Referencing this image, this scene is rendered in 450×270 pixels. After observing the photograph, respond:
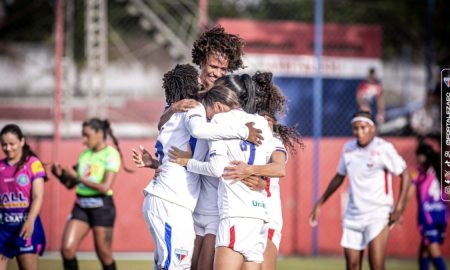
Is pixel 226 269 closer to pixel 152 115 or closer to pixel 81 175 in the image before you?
pixel 81 175

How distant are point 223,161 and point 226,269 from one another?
832mm

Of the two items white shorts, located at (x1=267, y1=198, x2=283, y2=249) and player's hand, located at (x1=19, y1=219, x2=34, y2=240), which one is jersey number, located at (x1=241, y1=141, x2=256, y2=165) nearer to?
white shorts, located at (x1=267, y1=198, x2=283, y2=249)

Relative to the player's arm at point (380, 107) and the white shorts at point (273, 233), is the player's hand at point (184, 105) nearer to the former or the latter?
the white shorts at point (273, 233)

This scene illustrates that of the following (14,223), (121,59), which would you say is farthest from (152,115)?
(14,223)

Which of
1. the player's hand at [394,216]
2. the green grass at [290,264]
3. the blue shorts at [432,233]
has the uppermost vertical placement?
the player's hand at [394,216]

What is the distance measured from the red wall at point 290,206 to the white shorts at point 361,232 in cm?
459

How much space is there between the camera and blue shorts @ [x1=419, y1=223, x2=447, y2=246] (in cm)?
1169

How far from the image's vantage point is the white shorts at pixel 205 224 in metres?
6.91

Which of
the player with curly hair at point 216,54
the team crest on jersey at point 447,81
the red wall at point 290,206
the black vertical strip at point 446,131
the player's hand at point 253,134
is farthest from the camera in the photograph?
the red wall at point 290,206

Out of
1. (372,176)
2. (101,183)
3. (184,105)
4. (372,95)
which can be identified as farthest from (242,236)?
(372,95)

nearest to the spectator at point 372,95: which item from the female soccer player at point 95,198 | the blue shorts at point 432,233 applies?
the blue shorts at point 432,233

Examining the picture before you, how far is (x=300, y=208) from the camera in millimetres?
14516

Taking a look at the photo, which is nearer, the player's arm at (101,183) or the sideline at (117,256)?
Answer: the player's arm at (101,183)

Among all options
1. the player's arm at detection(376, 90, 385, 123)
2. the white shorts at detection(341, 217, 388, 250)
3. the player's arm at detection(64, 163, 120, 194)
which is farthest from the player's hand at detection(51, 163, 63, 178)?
the player's arm at detection(376, 90, 385, 123)
